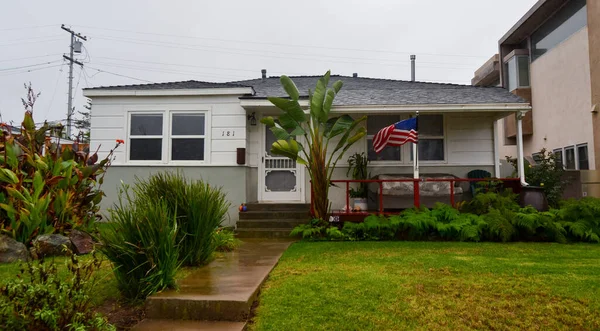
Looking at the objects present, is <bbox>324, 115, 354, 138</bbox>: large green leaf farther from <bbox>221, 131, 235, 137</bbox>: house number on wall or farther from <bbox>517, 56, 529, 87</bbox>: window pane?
<bbox>517, 56, 529, 87</bbox>: window pane

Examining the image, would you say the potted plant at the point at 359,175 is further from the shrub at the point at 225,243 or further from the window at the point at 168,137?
the window at the point at 168,137

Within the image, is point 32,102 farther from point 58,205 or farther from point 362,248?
point 362,248

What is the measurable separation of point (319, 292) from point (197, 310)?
1219mm

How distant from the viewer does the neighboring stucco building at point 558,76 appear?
1246 centimetres

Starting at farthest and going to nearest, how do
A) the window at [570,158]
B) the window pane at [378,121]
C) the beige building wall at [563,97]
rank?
the window at [570,158], the beige building wall at [563,97], the window pane at [378,121]

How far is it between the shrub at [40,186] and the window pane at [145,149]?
233cm

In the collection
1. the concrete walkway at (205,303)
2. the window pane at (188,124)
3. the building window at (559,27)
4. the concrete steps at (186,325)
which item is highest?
the building window at (559,27)

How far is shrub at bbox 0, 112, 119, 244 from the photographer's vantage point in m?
5.98

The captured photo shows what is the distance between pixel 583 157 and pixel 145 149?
1385 cm

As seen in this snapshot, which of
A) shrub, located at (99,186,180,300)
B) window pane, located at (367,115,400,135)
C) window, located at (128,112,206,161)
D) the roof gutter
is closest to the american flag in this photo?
window pane, located at (367,115,400,135)

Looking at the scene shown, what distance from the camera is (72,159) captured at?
7051 millimetres

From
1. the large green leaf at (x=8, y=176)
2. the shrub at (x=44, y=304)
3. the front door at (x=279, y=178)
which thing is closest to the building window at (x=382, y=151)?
the front door at (x=279, y=178)

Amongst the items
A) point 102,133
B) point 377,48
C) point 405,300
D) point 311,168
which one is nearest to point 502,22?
point 377,48

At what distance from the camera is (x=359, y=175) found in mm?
9836
